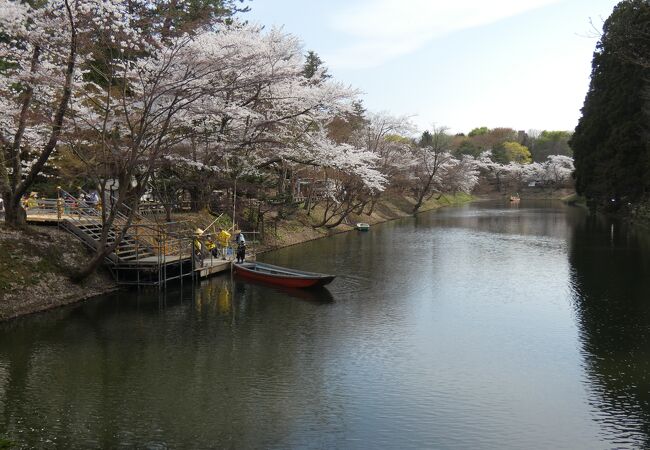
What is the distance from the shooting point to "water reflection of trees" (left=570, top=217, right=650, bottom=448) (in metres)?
11.0

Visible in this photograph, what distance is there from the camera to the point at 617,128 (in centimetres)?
4284

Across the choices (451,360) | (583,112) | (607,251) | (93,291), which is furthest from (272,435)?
(583,112)

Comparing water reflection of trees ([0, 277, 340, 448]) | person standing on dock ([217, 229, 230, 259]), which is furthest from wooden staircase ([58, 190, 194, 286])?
person standing on dock ([217, 229, 230, 259])

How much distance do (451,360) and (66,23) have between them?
14.3 meters

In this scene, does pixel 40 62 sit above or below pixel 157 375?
above

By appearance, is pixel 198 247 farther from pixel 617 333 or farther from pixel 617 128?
pixel 617 128

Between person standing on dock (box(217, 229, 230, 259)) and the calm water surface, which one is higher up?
person standing on dock (box(217, 229, 230, 259))

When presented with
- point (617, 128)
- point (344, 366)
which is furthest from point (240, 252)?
point (617, 128)

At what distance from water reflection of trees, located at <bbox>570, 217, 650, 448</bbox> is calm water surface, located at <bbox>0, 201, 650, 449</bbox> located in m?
0.06

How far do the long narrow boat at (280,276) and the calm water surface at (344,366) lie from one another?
53cm

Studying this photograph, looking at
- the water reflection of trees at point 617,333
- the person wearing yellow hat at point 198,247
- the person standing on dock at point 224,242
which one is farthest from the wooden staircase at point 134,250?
the water reflection of trees at point 617,333

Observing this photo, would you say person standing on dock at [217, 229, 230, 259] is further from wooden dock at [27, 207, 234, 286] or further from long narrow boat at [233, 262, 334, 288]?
wooden dock at [27, 207, 234, 286]

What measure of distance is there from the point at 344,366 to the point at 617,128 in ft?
124

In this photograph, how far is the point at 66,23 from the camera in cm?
1686
